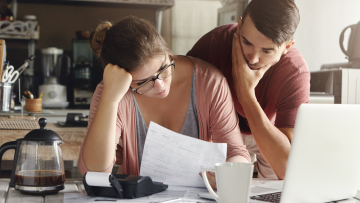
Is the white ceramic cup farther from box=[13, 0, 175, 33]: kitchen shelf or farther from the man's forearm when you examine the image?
box=[13, 0, 175, 33]: kitchen shelf

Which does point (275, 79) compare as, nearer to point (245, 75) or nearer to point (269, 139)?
point (245, 75)

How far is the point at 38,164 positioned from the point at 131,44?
0.42 m

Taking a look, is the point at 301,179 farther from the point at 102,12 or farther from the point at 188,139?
the point at 102,12

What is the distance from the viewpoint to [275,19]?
125cm

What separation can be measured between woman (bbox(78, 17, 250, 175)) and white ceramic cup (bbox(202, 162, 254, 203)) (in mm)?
422

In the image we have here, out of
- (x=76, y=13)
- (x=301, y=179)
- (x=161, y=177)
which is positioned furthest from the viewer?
(x=76, y=13)

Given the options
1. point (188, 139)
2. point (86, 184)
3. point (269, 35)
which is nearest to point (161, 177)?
point (188, 139)

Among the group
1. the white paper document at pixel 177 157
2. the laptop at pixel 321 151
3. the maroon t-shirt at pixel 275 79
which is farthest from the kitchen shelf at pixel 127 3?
the laptop at pixel 321 151

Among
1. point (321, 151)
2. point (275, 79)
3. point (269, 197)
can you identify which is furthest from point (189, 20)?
point (321, 151)

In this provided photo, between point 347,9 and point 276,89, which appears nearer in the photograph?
point 276,89

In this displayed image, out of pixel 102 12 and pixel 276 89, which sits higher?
pixel 102 12

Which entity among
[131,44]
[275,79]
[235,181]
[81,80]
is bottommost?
[81,80]

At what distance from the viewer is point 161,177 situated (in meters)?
1.14

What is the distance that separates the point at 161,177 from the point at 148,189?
176 mm
